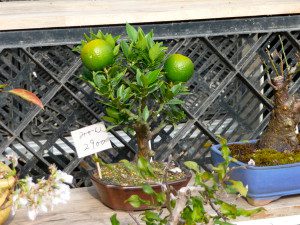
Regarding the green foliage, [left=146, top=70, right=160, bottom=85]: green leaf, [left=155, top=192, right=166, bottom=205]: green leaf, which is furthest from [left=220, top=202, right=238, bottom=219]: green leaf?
[left=146, top=70, right=160, bottom=85]: green leaf

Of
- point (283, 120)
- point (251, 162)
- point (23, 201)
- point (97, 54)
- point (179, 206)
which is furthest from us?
point (283, 120)

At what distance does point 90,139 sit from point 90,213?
0.22 meters

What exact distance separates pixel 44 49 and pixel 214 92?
1.99 feet

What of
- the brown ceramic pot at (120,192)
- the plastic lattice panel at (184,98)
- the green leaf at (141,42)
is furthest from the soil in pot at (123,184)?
the green leaf at (141,42)

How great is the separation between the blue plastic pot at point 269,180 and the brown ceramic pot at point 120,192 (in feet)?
0.56

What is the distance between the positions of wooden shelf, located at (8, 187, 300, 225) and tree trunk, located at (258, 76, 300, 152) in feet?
0.54

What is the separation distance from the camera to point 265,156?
76.0 inches

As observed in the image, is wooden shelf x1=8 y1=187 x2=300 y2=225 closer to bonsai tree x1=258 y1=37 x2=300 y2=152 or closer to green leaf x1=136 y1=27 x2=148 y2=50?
bonsai tree x1=258 y1=37 x2=300 y2=152

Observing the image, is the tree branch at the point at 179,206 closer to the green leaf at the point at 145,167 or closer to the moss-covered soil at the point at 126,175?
the green leaf at the point at 145,167

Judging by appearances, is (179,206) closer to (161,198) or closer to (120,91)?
(161,198)

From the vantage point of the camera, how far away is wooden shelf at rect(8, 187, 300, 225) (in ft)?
6.05

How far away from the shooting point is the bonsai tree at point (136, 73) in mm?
1803

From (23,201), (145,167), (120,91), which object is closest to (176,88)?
(120,91)

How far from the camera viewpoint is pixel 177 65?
1.87 metres
